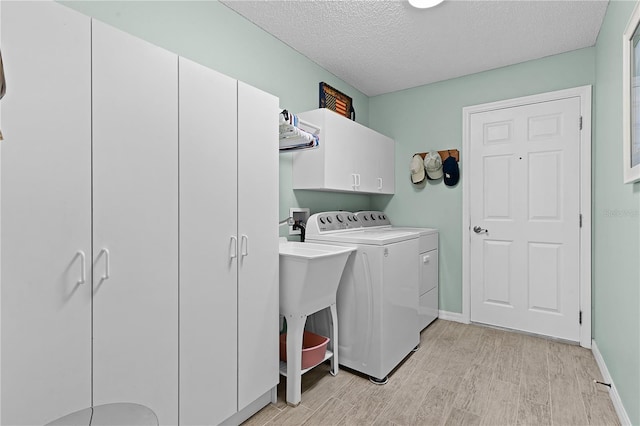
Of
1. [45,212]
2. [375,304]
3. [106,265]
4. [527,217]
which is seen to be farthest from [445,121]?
[45,212]

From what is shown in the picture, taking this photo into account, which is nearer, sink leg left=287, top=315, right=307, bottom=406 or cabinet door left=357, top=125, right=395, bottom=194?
sink leg left=287, top=315, right=307, bottom=406

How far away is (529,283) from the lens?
2.98 m

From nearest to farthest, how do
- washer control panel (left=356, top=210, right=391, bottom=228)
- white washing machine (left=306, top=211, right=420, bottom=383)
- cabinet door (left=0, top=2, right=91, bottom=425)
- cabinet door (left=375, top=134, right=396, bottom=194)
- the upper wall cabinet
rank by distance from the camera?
cabinet door (left=0, top=2, right=91, bottom=425) → white washing machine (left=306, top=211, right=420, bottom=383) → the upper wall cabinet → washer control panel (left=356, top=210, right=391, bottom=228) → cabinet door (left=375, top=134, right=396, bottom=194)

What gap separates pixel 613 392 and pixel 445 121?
8.37 feet

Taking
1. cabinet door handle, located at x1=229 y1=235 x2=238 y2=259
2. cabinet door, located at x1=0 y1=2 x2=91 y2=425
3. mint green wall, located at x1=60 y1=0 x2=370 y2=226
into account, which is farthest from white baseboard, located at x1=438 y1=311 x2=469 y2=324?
cabinet door, located at x1=0 y1=2 x2=91 y2=425

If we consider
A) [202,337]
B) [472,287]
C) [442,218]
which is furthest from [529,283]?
[202,337]

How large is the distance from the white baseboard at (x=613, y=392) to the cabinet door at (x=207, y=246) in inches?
80.8

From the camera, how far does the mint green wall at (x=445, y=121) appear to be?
2.88 metres

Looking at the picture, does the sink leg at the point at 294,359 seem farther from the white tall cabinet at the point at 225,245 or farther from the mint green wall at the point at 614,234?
the mint green wall at the point at 614,234

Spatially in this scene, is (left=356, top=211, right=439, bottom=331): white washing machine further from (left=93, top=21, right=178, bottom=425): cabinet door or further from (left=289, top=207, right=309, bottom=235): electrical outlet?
(left=93, top=21, right=178, bottom=425): cabinet door

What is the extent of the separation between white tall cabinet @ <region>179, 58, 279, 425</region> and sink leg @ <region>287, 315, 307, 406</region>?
89 mm

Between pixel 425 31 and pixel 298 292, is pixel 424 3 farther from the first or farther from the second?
pixel 298 292

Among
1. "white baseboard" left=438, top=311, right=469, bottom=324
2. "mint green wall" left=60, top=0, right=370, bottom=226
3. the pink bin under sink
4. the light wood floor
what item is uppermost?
"mint green wall" left=60, top=0, right=370, bottom=226

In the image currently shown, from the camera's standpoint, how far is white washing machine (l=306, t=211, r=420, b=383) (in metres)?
2.17
